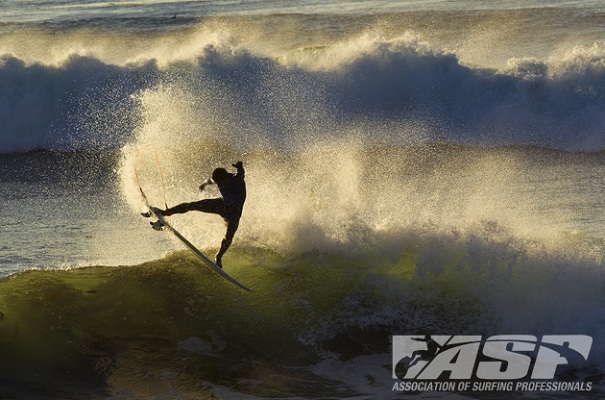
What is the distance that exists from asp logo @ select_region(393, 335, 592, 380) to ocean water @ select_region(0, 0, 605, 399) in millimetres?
156

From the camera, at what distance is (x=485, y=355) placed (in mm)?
11930

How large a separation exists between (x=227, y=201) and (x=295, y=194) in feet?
7.52

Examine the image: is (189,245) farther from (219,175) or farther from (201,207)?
(219,175)

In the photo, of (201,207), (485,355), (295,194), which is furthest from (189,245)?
(485,355)

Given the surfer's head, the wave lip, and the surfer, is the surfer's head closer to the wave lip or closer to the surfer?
the surfer

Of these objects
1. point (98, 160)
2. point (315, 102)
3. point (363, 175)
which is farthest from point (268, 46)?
point (363, 175)

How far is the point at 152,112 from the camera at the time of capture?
23.3 meters

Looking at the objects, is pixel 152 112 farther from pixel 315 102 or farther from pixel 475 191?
pixel 475 191

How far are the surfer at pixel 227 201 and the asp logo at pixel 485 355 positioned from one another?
8.35 ft

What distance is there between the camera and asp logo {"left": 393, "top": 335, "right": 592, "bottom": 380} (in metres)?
11.7

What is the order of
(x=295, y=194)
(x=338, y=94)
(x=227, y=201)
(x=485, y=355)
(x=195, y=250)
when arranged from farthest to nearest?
(x=338, y=94)
(x=295, y=194)
(x=195, y=250)
(x=227, y=201)
(x=485, y=355)

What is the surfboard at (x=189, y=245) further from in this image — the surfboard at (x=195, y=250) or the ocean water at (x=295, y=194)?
the ocean water at (x=295, y=194)

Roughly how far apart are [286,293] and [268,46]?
16.9 metres

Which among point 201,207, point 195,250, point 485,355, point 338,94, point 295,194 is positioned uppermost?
point 338,94
